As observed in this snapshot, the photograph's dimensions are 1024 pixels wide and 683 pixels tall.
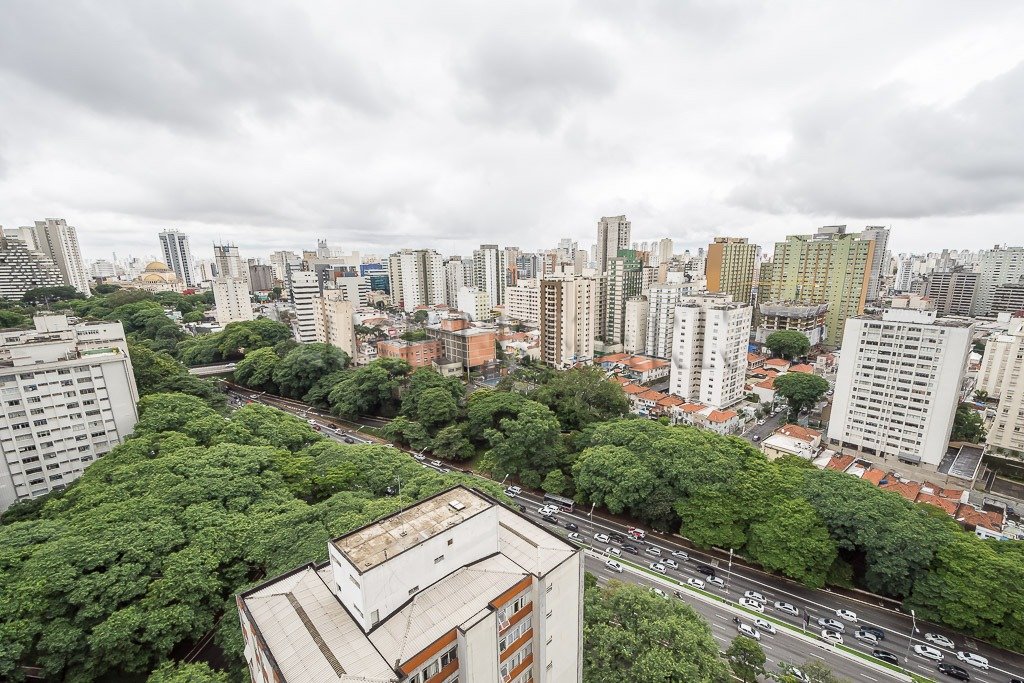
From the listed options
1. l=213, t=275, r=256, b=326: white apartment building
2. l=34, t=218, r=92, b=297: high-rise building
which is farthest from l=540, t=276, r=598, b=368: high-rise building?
l=34, t=218, r=92, b=297: high-rise building

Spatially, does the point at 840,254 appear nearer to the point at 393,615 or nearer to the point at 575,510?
the point at 575,510

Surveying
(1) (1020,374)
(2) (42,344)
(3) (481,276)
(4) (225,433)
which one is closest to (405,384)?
(4) (225,433)

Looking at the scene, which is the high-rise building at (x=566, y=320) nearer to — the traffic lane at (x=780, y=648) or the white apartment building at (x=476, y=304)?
the white apartment building at (x=476, y=304)

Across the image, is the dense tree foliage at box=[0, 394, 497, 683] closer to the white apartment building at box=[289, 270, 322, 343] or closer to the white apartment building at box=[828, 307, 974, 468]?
the white apartment building at box=[828, 307, 974, 468]

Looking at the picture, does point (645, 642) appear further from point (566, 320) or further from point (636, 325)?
point (636, 325)

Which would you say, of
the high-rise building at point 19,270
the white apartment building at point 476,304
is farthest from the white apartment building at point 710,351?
the high-rise building at point 19,270

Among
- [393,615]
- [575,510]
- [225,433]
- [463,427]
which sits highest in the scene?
[393,615]
